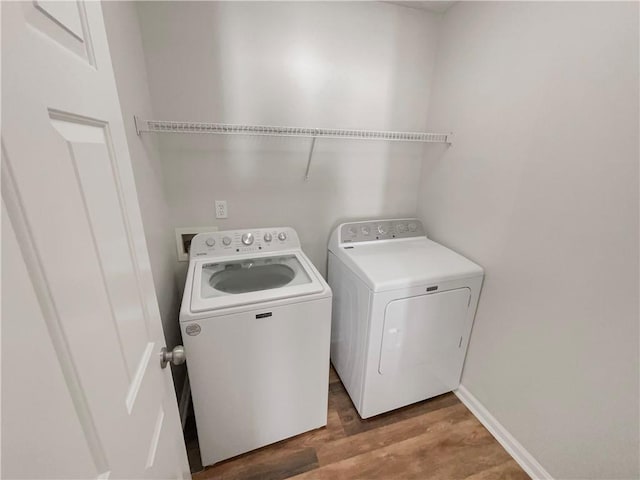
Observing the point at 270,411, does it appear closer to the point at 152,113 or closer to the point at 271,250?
the point at 271,250

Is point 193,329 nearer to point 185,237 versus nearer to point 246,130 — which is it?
point 185,237

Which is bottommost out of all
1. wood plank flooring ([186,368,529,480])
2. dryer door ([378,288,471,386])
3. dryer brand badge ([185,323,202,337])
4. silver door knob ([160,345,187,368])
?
wood plank flooring ([186,368,529,480])

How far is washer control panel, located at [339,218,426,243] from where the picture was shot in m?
1.86

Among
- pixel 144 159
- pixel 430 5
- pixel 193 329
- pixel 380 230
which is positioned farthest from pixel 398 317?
pixel 430 5

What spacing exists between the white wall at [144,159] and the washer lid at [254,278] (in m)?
0.20

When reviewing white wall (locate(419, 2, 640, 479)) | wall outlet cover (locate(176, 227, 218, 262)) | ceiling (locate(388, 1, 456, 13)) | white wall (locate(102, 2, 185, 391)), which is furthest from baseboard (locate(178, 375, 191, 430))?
ceiling (locate(388, 1, 456, 13))

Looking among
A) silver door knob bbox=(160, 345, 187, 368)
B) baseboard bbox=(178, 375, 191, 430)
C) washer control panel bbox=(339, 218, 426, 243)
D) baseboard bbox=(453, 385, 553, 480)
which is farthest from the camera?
washer control panel bbox=(339, 218, 426, 243)

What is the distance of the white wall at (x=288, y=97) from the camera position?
146cm

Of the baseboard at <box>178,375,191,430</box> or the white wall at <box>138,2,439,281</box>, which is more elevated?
the white wall at <box>138,2,439,281</box>

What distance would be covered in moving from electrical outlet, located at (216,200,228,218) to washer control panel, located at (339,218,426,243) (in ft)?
2.53

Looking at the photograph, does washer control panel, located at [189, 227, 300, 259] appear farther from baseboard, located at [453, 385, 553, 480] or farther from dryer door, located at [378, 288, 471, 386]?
baseboard, located at [453, 385, 553, 480]

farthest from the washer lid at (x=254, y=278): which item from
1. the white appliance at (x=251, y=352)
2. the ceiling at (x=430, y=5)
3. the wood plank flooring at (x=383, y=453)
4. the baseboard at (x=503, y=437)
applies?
the ceiling at (x=430, y=5)

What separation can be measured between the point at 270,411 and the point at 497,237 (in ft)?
5.01

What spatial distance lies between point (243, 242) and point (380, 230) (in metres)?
0.95
